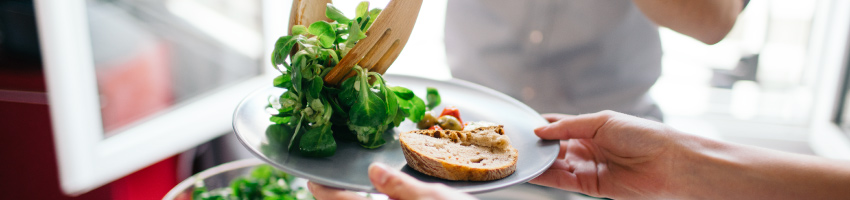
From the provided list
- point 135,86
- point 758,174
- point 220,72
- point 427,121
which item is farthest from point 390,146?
point 220,72

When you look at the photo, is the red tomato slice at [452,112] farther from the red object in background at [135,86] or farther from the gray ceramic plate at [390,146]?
the red object in background at [135,86]

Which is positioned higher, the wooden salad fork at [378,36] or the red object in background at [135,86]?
the wooden salad fork at [378,36]

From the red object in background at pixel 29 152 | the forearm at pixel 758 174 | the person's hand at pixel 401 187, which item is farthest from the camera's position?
the red object in background at pixel 29 152

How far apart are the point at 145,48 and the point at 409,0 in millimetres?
891

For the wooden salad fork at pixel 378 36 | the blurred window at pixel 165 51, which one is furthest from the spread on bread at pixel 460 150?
the blurred window at pixel 165 51

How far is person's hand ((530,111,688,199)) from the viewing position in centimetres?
94

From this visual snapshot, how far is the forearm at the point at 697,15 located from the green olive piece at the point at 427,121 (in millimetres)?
508

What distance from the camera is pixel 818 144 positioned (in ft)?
6.40

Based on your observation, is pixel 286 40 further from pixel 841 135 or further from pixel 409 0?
pixel 841 135

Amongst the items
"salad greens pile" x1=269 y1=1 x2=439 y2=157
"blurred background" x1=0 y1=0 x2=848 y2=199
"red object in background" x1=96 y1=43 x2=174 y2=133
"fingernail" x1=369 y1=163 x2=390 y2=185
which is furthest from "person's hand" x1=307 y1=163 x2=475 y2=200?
"red object in background" x1=96 y1=43 x2=174 y2=133

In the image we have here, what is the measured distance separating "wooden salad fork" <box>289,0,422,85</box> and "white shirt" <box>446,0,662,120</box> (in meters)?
0.57

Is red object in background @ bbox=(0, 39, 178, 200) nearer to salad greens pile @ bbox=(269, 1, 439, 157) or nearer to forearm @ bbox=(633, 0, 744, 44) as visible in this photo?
salad greens pile @ bbox=(269, 1, 439, 157)

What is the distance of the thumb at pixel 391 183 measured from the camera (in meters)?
0.62

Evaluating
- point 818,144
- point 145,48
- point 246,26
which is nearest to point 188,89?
point 145,48
